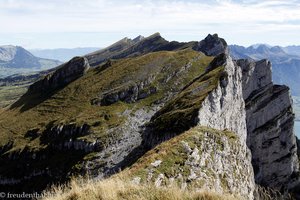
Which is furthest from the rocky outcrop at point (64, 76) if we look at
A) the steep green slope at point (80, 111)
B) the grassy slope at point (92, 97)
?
the grassy slope at point (92, 97)

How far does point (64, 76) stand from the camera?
128 m

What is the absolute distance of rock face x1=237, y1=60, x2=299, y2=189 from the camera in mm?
106562

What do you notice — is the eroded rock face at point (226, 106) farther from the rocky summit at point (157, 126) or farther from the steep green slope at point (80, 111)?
the steep green slope at point (80, 111)

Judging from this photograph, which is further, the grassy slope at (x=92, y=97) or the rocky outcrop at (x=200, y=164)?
the grassy slope at (x=92, y=97)

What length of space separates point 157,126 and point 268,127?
5763 cm

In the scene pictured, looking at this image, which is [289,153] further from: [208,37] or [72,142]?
[208,37]

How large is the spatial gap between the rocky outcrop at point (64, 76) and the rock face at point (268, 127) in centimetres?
5609

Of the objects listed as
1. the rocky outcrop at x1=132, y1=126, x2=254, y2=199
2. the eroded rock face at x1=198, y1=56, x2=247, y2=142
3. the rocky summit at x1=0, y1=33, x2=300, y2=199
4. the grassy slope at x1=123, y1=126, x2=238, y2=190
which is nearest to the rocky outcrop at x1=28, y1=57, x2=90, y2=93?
the rocky summit at x1=0, y1=33, x2=300, y2=199

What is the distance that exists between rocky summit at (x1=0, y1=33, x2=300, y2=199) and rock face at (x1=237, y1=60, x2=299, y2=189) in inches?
12.0

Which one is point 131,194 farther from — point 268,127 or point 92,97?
point 268,127

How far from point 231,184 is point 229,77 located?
48527 millimetres

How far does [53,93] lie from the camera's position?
11988cm

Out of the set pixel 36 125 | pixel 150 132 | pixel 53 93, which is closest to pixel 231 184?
pixel 150 132

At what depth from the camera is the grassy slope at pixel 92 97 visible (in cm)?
9012
